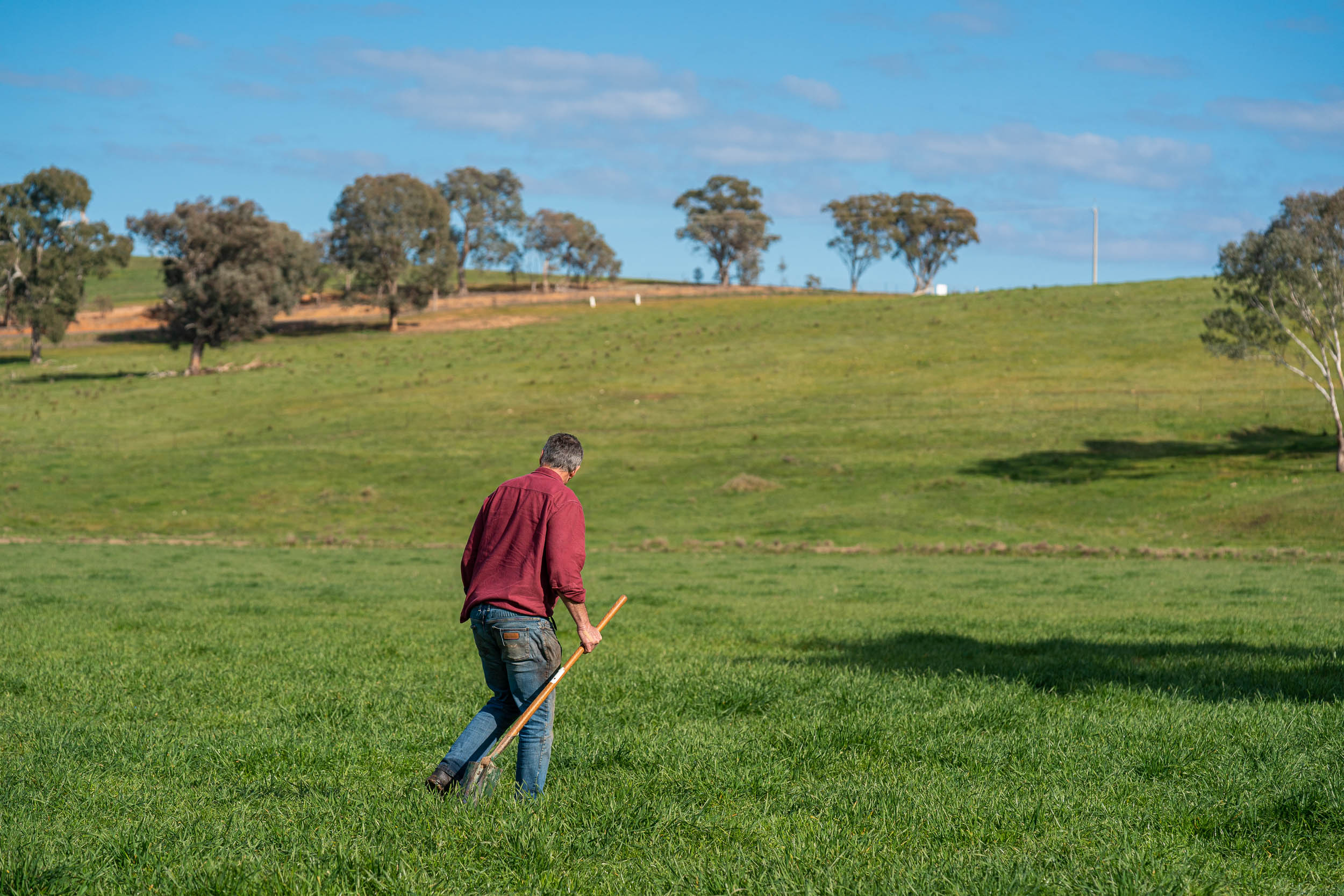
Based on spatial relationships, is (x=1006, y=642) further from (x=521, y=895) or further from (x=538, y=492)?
(x=521, y=895)

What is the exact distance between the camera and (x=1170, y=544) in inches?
1378

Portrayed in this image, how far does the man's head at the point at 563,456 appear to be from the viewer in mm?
7074

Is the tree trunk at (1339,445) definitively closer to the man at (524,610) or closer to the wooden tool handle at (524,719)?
the man at (524,610)

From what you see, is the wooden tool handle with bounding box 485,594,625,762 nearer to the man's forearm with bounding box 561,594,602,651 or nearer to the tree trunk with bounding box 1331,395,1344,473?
the man's forearm with bounding box 561,594,602,651

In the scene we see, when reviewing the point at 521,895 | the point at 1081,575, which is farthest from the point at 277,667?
the point at 1081,575

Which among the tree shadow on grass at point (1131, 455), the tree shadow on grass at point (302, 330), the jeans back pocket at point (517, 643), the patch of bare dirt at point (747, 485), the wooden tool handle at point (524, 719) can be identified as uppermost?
the tree shadow on grass at point (302, 330)

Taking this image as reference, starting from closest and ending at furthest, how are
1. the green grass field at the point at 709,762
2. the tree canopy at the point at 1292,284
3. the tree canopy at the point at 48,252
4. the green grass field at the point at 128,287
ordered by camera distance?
the green grass field at the point at 709,762 → the tree canopy at the point at 1292,284 → the tree canopy at the point at 48,252 → the green grass field at the point at 128,287

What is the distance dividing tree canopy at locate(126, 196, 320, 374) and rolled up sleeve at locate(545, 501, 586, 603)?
7716 centimetres

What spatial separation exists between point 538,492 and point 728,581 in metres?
19.2

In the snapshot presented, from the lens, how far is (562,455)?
7094 mm

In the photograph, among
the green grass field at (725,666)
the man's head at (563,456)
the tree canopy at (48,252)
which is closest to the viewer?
the green grass field at (725,666)

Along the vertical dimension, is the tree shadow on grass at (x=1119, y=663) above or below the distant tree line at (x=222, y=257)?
below

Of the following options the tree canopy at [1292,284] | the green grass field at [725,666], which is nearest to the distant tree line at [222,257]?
the green grass field at [725,666]

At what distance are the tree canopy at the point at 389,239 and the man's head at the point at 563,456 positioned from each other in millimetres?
100382
